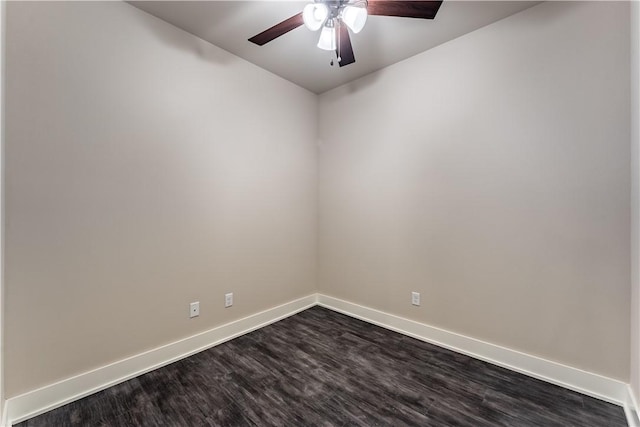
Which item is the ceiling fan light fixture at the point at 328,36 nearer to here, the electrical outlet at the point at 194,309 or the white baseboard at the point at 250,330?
the electrical outlet at the point at 194,309

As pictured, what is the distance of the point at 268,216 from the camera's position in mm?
2855

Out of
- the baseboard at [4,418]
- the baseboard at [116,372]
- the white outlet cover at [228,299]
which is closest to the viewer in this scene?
the baseboard at [4,418]

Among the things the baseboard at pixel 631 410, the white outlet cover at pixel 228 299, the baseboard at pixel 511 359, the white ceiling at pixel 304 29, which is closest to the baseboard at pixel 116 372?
the white outlet cover at pixel 228 299

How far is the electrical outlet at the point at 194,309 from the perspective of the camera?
2254 millimetres

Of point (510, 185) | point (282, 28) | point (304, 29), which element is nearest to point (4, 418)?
point (282, 28)

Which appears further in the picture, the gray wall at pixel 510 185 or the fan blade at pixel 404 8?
the gray wall at pixel 510 185

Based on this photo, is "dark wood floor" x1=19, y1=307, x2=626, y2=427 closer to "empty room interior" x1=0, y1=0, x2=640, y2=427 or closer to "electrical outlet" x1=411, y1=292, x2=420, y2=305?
"empty room interior" x1=0, y1=0, x2=640, y2=427

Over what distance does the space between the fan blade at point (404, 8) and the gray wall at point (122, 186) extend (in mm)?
1431

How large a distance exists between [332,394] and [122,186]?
77.0 inches

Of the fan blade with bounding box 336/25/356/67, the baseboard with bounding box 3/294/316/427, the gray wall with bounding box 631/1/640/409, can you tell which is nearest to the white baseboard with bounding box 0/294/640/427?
the baseboard with bounding box 3/294/316/427

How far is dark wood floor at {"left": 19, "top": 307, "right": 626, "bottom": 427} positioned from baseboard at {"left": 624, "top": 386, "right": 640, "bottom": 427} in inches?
1.5

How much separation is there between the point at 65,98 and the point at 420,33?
249cm

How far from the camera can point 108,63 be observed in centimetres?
180

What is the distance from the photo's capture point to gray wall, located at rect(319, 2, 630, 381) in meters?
1.71
